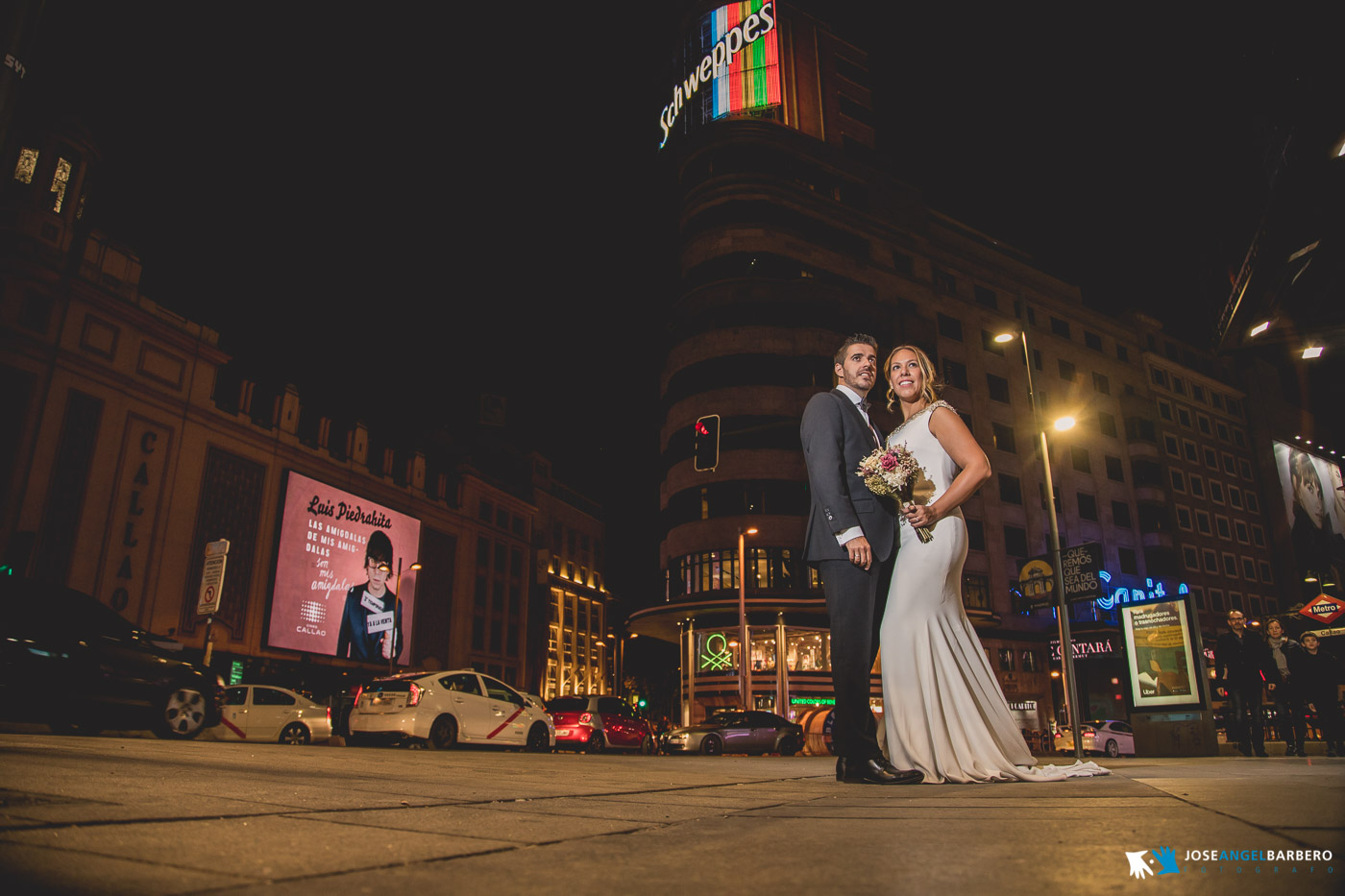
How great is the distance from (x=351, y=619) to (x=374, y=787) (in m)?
41.7

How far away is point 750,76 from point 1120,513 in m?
40.2

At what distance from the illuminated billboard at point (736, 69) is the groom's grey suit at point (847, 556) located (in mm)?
47853

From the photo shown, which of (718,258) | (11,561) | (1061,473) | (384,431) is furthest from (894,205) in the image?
(11,561)

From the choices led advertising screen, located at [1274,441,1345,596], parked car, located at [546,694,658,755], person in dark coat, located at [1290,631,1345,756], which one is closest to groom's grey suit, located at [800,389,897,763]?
person in dark coat, located at [1290,631,1345,756]

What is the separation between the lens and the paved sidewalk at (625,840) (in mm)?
1255

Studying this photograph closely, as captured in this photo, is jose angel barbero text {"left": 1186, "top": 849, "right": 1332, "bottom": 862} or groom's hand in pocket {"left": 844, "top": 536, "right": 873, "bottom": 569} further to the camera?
groom's hand in pocket {"left": 844, "top": 536, "right": 873, "bottom": 569}

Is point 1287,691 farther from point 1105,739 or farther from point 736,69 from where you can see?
point 736,69

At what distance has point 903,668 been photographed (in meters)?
4.44

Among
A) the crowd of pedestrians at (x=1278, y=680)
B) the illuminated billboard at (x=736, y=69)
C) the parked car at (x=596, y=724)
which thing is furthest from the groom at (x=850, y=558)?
the illuminated billboard at (x=736, y=69)

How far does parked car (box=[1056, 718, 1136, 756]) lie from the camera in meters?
26.1

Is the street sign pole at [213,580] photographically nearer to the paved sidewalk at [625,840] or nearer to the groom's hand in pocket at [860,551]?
the paved sidewalk at [625,840]

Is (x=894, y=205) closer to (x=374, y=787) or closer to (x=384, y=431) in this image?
(x=384, y=431)

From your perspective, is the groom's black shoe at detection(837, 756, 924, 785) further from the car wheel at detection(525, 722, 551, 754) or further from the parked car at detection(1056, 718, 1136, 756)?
the parked car at detection(1056, 718, 1136, 756)

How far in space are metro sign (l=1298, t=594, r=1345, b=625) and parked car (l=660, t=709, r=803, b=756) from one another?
541 inches
